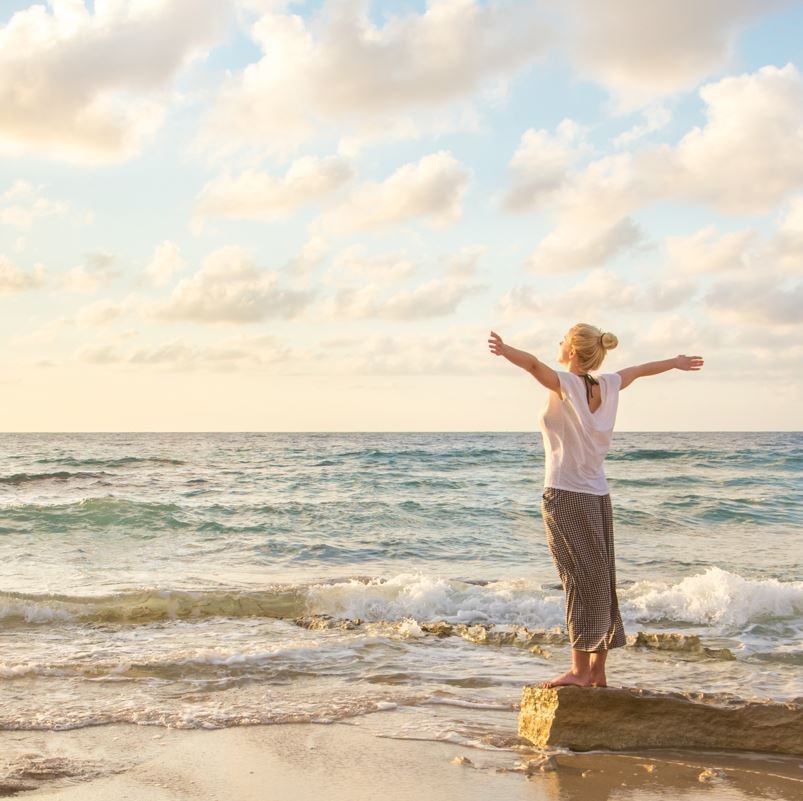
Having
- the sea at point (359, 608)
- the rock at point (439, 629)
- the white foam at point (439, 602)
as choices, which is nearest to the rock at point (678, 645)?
the sea at point (359, 608)

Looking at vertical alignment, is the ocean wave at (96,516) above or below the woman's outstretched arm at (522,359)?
below

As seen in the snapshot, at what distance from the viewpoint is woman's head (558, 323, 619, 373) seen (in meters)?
4.62

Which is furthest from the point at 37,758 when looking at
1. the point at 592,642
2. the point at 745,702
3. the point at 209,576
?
the point at 209,576

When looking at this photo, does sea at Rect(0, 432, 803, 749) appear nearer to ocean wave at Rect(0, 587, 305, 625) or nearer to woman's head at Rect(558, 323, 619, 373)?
ocean wave at Rect(0, 587, 305, 625)

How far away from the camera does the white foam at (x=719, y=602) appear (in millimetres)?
9211

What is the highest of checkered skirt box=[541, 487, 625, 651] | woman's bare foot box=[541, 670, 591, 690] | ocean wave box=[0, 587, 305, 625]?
checkered skirt box=[541, 487, 625, 651]

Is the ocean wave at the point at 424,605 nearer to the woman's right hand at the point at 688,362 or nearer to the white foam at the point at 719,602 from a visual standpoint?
the white foam at the point at 719,602

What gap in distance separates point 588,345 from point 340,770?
2460 millimetres

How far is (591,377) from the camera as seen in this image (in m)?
4.65

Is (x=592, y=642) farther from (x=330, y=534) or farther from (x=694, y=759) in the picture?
(x=330, y=534)

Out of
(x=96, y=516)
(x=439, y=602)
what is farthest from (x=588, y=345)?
(x=96, y=516)

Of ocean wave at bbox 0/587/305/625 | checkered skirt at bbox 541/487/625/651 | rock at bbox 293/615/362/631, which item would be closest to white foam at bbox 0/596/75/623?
ocean wave at bbox 0/587/305/625

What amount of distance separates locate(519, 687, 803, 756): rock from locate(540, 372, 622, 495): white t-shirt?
1138mm

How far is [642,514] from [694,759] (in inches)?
570
